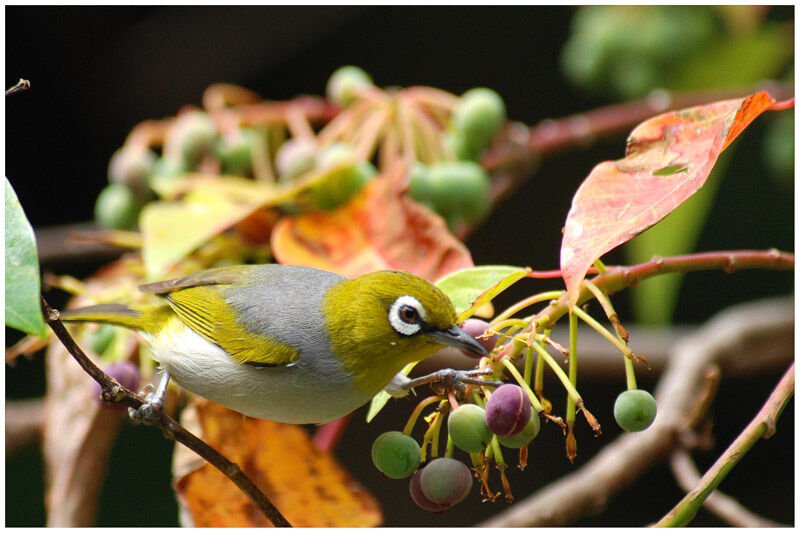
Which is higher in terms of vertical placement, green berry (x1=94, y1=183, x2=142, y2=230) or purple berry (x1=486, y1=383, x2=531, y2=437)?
green berry (x1=94, y1=183, x2=142, y2=230)

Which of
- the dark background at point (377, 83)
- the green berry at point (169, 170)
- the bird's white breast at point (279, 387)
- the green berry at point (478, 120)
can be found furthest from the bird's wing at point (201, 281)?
the dark background at point (377, 83)

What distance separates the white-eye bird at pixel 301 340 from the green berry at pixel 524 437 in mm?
87

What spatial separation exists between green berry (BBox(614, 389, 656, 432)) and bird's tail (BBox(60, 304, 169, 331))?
61 cm

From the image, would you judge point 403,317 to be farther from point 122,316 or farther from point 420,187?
point 420,187

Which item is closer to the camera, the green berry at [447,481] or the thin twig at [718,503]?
the green berry at [447,481]

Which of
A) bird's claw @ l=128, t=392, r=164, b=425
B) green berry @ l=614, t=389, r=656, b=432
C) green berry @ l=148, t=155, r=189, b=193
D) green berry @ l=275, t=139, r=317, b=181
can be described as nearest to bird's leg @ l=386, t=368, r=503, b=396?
green berry @ l=614, t=389, r=656, b=432

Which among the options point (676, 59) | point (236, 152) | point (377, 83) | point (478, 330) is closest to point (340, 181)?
point (236, 152)

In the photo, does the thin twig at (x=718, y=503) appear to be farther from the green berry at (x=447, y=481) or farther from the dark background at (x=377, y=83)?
the dark background at (x=377, y=83)

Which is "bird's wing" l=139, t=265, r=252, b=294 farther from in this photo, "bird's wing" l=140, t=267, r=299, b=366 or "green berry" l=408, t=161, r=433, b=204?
"green berry" l=408, t=161, r=433, b=204

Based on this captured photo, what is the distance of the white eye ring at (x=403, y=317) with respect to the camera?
0.77 meters

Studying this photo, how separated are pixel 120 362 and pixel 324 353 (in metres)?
0.37

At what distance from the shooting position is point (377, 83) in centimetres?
276

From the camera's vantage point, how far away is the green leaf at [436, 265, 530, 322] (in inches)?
28.5

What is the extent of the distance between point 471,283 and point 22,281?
0.43 metres
